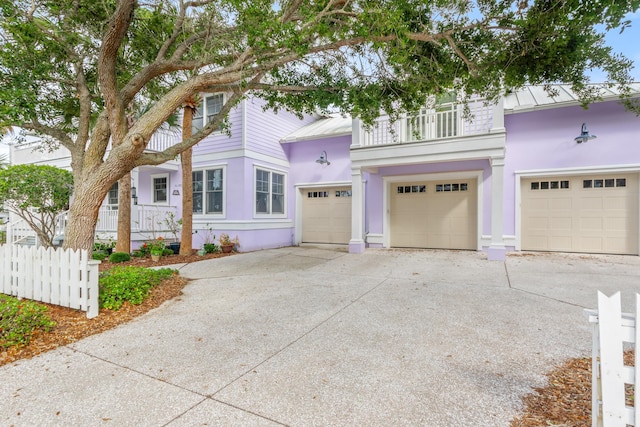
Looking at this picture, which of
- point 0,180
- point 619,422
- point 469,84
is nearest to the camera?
point 619,422

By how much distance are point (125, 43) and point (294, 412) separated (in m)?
7.30

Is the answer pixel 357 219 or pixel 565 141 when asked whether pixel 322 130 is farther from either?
pixel 565 141

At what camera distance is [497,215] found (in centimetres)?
793

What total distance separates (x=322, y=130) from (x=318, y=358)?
10223 mm

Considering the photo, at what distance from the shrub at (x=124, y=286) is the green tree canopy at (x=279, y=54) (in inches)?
30.7

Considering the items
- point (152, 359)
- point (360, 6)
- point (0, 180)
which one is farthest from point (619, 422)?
point (0, 180)

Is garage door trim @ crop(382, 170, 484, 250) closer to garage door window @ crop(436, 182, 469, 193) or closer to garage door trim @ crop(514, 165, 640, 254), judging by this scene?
garage door window @ crop(436, 182, 469, 193)

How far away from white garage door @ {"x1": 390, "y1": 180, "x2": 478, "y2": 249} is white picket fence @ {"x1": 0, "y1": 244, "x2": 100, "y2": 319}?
8.68 meters

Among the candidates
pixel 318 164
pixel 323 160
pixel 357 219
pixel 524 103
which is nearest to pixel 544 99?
pixel 524 103

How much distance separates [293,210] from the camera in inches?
488

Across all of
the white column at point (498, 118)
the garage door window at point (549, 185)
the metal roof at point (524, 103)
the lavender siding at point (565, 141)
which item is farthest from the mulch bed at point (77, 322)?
the garage door window at point (549, 185)

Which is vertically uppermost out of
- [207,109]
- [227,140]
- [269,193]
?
[207,109]

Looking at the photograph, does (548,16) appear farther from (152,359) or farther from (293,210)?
(293,210)

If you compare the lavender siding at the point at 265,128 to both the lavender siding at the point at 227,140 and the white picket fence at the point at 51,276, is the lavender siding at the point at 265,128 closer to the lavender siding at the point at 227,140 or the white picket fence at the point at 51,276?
the lavender siding at the point at 227,140
